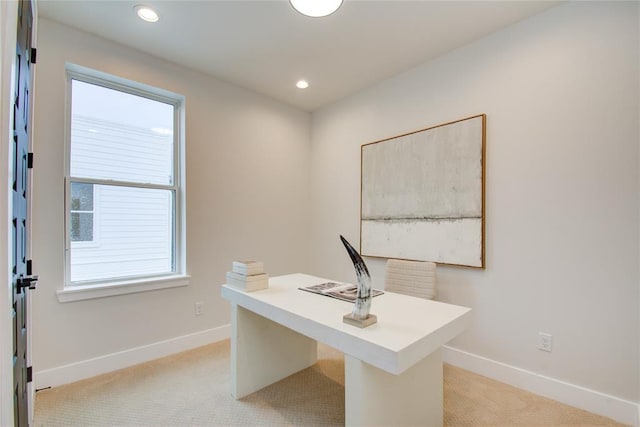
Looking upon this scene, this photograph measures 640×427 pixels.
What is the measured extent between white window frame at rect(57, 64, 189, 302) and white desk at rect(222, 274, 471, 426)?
100 cm

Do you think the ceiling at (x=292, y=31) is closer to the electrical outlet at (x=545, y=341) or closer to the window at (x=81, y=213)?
the window at (x=81, y=213)

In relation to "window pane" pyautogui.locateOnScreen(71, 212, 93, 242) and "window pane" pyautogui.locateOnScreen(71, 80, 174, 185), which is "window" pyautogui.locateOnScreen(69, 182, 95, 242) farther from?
"window pane" pyautogui.locateOnScreen(71, 80, 174, 185)

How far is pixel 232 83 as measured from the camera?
3.14 m

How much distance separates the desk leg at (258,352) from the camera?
202 cm

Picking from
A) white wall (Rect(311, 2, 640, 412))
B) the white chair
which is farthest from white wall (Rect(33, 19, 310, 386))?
white wall (Rect(311, 2, 640, 412))

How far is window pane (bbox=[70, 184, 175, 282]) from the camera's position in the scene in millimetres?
2416

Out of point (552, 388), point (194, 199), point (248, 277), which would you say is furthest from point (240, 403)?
point (552, 388)

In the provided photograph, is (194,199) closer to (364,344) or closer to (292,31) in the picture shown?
(292,31)

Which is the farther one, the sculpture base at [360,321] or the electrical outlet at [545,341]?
the electrical outlet at [545,341]

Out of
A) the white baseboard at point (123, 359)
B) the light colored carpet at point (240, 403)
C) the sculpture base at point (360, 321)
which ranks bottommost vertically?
the light colored carpet at point (240, 403)

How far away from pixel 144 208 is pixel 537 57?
3364 mm

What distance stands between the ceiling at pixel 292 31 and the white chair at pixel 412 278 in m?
1.82

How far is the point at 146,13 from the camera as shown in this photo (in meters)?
2.09

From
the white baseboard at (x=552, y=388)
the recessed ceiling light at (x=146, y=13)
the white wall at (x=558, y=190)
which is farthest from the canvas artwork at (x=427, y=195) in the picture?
the recessed ceiling light at (x=146, y=13)
